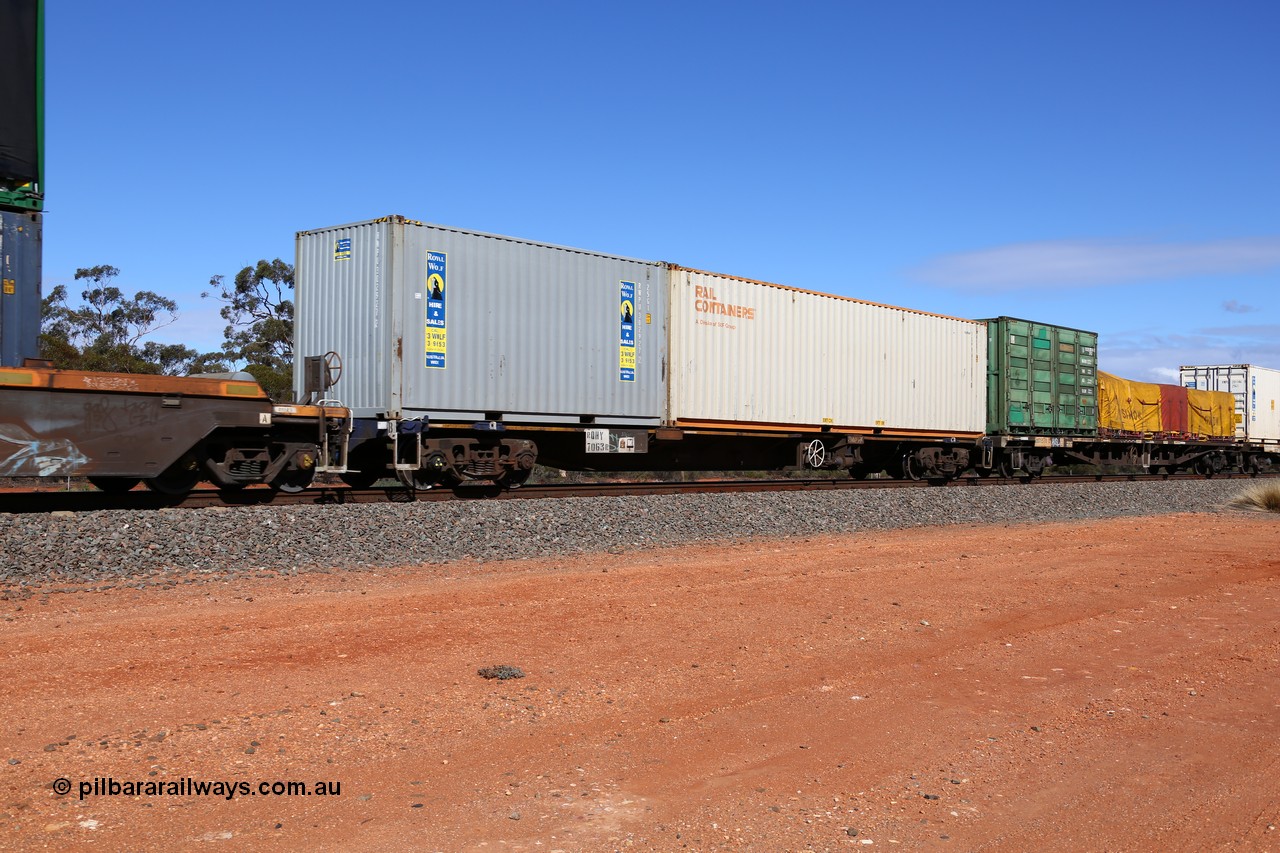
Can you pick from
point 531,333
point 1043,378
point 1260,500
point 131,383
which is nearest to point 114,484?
point 131,383

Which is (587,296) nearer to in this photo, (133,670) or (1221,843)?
(133,670)

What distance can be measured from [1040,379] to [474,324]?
1568 cm

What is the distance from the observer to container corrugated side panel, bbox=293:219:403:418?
13.0 m

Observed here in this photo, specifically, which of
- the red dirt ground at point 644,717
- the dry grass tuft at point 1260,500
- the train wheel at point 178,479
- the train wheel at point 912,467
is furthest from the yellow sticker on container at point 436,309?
the dry grass tuft at point 1260,500

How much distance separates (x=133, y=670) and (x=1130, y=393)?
28.2 meters

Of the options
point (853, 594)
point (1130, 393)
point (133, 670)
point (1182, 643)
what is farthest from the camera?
point (1130, 393)

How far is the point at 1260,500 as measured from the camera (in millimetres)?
18969

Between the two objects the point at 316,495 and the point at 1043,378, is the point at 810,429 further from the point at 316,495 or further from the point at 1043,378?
the point at 316,495

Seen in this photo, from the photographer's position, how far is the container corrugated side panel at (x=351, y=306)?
13038 mm

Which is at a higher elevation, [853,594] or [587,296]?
[587,296]

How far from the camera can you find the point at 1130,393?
28.3m

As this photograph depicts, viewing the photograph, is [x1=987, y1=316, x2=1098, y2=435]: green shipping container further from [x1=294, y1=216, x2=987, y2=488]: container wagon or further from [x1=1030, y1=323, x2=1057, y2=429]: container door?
[x1=294, y1=216, x2=987, y2=488]: container wagon

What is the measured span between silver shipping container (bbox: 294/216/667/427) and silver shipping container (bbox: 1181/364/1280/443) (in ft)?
87.6

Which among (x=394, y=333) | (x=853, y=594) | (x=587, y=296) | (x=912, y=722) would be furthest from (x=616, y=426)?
(x=912, y=722)
